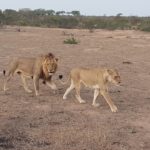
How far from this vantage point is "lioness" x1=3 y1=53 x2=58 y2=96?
13.3 metres

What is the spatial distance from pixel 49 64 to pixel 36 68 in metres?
0.50

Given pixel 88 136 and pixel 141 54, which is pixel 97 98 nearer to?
pixel 88 136

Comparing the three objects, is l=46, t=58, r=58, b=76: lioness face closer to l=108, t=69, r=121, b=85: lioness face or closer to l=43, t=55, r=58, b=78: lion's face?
l=43, t=55, r=58, b=78: lion's face

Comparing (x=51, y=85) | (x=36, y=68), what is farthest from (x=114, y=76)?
(x=36, y=68)

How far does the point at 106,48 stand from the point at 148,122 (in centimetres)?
1737

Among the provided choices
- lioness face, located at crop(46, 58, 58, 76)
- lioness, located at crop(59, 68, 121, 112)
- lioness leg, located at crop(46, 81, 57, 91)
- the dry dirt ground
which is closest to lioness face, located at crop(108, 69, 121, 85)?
lioness, located at crop(59, 68, 121, 112)

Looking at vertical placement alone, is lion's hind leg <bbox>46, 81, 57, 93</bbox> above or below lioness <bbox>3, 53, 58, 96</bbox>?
below

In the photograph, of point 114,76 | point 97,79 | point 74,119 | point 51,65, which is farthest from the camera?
point 51,65

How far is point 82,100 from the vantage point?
42.2 ft

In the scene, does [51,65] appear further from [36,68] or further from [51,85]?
[51,85]

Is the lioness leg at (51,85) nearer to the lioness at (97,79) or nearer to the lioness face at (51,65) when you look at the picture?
the lioness face at (51,65)

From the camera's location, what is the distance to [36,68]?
44.7 ft

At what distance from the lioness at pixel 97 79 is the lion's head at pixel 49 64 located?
1.83 feet

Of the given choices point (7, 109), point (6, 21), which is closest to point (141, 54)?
point (7, 109)
